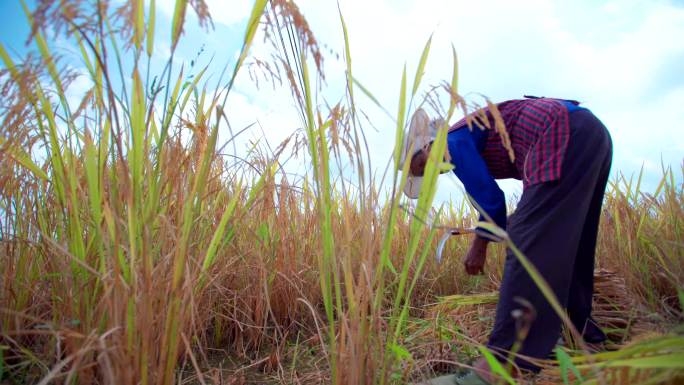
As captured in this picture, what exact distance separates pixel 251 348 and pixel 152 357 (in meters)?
0.88

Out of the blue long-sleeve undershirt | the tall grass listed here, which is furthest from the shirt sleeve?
the tall grass

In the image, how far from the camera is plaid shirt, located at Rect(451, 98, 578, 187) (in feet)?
4.54

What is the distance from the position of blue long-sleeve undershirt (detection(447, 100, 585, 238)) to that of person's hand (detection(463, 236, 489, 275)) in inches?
6.0

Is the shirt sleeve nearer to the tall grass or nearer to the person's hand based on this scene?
the person's hand

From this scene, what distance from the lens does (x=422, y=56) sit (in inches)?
37.4

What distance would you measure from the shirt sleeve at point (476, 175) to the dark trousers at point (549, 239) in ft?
0.62

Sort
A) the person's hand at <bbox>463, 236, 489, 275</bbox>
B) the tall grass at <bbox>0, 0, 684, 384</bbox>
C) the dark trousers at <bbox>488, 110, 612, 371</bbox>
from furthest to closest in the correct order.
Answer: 1. the person's hand at <bbox>463, 236, 489, 275</bbox>
2. the dark trousers at <bbox>488, 110, 612, 371</bbox>
3. the tall grass at <bbox>0, 0, 684, 384</bbox>

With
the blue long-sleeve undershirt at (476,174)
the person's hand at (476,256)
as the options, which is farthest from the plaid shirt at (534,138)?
the person's hand at (476,256)

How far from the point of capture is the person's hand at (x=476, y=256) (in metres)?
1.80

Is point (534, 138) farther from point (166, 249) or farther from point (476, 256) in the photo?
point (166, 249)

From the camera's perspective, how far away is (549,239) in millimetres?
1312

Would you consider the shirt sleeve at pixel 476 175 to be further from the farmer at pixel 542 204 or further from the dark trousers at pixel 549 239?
the dark trousers at pixel 549 239

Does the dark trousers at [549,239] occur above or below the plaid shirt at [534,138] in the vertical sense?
below

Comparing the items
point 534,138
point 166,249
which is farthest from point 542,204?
point 166,249
